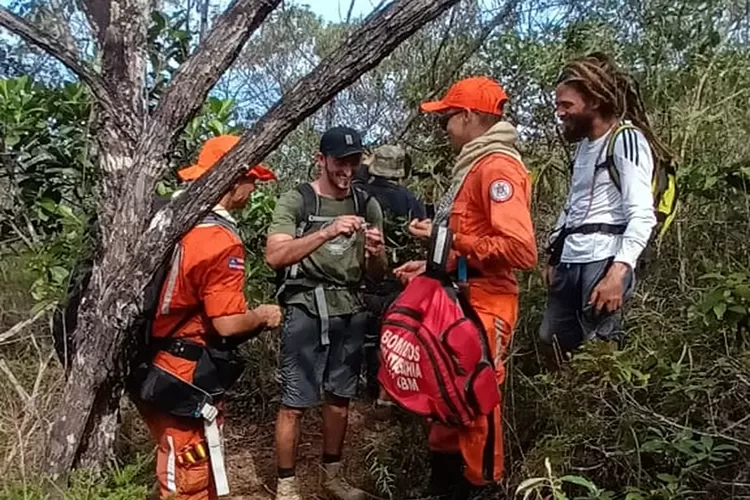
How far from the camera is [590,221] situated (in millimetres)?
3711

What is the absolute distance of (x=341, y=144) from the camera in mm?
4152

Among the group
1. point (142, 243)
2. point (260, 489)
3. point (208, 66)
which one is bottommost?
point (260, 489)

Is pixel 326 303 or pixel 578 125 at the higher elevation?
pixel 578 125

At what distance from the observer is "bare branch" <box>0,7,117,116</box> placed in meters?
3.55

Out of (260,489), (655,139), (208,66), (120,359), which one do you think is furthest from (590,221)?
(260,489)

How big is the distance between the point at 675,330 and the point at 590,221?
2.46 feet

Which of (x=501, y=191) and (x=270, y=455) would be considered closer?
(x=501, y=191)

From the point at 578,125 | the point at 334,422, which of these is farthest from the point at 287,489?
the point at 578,125

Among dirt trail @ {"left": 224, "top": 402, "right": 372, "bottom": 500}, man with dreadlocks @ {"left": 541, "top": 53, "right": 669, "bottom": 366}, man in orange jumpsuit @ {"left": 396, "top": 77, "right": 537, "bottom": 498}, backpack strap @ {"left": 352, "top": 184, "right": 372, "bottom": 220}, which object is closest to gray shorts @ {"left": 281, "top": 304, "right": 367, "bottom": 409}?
backpack strap @ {"left": 352, "top": 184, "right": 372, "bottom": 220}

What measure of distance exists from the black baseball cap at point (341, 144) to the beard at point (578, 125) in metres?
0.93

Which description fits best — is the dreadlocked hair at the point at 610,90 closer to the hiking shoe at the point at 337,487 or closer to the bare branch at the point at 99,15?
the bare branch at the point at 99,15

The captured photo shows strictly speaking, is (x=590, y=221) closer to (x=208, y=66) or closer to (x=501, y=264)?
(x=501, y=264)

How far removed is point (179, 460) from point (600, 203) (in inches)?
75.3

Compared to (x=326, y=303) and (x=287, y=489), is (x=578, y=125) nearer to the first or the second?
(x=326, y=303)
